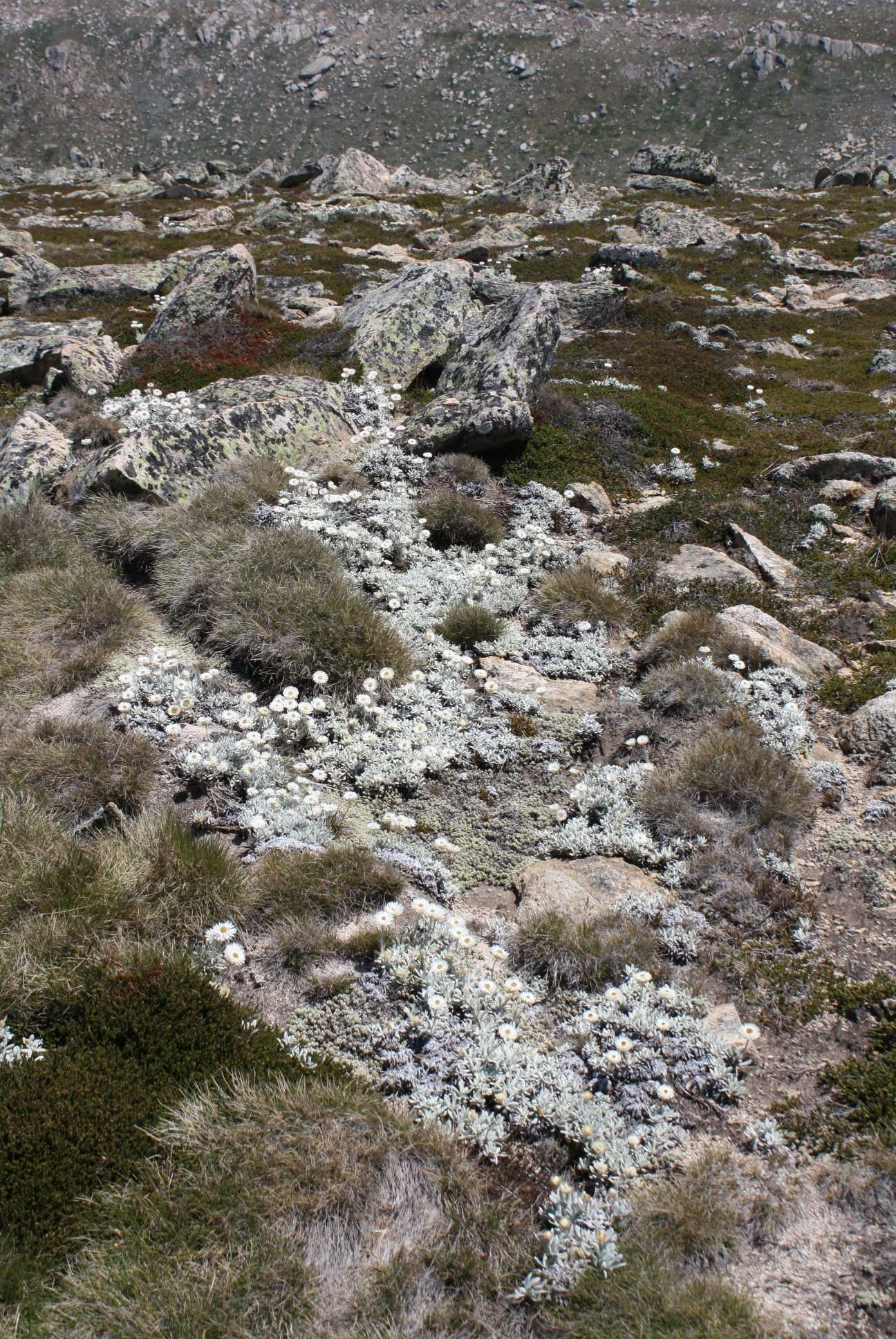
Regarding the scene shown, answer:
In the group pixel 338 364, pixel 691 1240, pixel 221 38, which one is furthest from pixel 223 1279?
pixel 221 38

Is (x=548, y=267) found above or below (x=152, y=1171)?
above

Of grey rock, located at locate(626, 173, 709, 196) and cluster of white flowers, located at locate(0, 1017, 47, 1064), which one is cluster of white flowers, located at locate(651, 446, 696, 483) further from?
grey rock, located at locate(626, 173, 709, 196)

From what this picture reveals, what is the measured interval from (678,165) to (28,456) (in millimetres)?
63439

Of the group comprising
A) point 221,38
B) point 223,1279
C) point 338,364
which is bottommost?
point 223,1279

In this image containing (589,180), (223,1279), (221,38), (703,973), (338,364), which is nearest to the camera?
(223,1279)

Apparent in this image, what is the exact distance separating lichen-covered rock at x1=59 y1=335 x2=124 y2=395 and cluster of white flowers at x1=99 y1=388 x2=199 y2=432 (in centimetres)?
61

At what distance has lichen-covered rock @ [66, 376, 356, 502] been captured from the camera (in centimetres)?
1107

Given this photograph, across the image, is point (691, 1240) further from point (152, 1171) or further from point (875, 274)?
point (875, 274)

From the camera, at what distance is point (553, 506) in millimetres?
12484

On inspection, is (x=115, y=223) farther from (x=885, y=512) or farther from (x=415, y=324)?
(x=885, y=512)

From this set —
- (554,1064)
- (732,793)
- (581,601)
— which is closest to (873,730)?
(732,793)

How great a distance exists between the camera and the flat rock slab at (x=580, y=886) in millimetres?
5992

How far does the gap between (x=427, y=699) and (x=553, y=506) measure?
214 inches

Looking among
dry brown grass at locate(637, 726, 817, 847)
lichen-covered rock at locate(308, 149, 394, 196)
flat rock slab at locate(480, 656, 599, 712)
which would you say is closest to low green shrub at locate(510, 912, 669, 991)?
dry brown grass at locate(637, 726, 817, 847)
